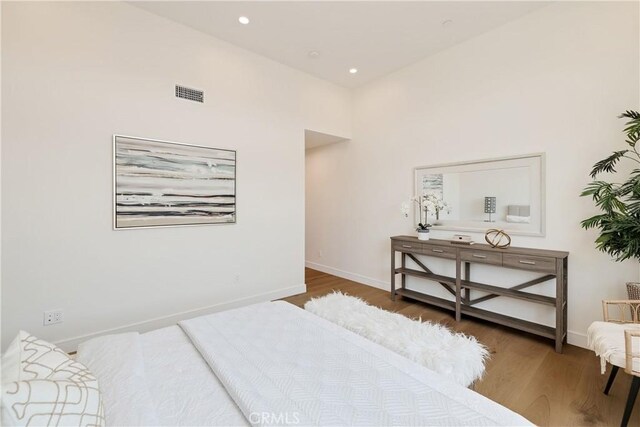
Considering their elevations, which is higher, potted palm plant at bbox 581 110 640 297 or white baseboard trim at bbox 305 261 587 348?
potted palm plant at bbox 581 110 640 297

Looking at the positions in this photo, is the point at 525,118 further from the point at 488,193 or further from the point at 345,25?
the point at 345,25

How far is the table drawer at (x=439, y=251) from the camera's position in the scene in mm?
3088

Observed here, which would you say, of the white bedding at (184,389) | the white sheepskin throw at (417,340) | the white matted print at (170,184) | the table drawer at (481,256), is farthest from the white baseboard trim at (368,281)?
the white bedding at (184,389)

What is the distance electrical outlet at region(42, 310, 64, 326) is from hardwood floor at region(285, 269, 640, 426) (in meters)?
3.28

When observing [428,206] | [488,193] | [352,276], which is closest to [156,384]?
[428,206]

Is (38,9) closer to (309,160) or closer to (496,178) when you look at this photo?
(309,160)

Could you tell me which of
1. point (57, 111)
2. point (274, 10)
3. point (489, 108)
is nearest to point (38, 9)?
point (57, 111)

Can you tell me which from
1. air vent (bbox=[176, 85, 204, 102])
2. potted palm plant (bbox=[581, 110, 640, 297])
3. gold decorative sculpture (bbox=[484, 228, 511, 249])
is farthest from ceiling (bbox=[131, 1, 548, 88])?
gold decorative sculpture (bbox=[484, 228, 511, 249])

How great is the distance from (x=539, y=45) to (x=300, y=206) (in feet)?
10.3

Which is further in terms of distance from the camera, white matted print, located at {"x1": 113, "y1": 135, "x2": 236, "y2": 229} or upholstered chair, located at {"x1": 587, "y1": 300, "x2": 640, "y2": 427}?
white matted print, located at {"x1": 113, "y1": 135, "x2": 236, "y2": 229}

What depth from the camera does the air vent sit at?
9.71ft

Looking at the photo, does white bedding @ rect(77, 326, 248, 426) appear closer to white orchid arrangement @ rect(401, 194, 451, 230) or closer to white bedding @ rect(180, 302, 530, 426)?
white bedding @ rect(180, 302, 530, 426)

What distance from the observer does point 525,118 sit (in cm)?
282

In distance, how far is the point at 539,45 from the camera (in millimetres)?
2730
